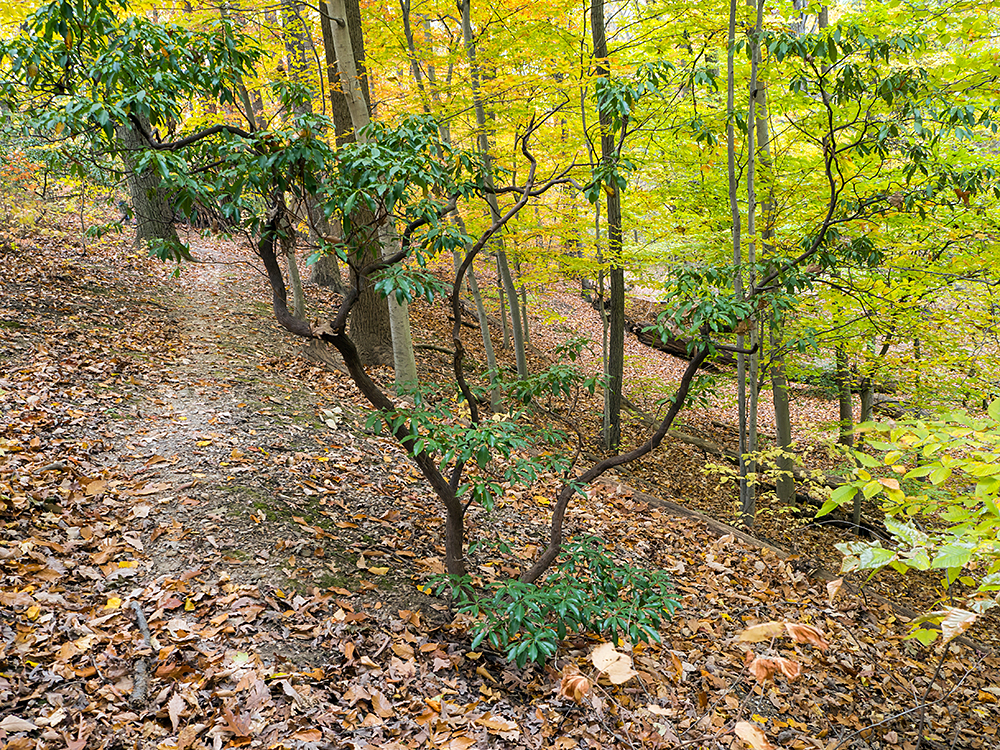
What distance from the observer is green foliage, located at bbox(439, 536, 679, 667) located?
10.3 feet

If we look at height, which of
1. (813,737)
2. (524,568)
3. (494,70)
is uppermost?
(494,70)

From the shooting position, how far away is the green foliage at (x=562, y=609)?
3127 mm

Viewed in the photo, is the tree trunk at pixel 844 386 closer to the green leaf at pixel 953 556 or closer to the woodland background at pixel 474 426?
the woodland background at pixel 474 426

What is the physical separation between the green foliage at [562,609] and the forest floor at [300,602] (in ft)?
1.14

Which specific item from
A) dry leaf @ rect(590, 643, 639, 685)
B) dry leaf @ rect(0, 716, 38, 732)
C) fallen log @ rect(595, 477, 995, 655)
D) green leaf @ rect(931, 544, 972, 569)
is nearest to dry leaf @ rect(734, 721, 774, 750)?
dry leaf @ rect(590, 643, 639, 685)

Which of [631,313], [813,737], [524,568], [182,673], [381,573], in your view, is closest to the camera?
[182,673]

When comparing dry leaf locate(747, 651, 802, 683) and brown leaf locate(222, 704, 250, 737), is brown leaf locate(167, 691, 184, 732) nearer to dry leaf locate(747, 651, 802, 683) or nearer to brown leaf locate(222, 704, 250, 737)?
A: brown leaf locate(222, 704, 250, 737)

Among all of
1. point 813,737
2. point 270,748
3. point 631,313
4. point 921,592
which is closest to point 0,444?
point 270,748

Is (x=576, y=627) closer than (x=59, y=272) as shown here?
Yes

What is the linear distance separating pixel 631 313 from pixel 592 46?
36.9ft

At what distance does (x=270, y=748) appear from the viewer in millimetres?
2488

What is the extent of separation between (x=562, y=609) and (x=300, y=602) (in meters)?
1.61

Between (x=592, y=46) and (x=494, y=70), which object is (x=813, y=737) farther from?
(x=592, y=46)

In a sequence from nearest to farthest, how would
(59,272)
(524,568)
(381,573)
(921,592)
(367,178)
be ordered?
(367,178)
(381,573)
(524,568)
(921,592)
(59,272)
